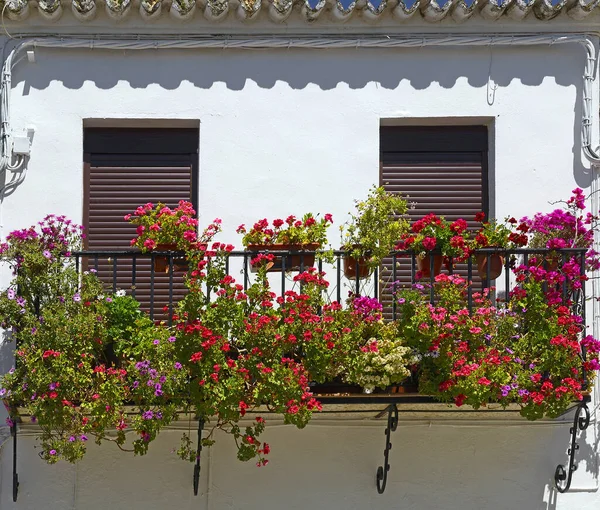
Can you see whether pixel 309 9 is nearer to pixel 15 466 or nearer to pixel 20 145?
pixel 20 145

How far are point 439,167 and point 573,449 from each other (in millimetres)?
2455

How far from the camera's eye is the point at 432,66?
9.35 meters

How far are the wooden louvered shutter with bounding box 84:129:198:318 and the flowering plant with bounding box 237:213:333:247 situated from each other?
3.46 ft

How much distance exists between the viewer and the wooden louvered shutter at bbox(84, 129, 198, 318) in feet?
30.7

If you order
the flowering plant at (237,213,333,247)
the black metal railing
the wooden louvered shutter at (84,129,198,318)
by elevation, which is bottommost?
the black metal railing

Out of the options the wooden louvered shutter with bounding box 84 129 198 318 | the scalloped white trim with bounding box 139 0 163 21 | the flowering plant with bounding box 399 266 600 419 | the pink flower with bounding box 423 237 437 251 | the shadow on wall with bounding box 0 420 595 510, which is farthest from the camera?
the wooden louvered shutter with bounding box 84 129 198 318

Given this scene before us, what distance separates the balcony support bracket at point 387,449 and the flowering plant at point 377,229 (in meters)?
1.05

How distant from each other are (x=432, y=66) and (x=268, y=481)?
11.3 feet

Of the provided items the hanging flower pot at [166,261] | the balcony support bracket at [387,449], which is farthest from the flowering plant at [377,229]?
the hanging flower pot at [166,261]

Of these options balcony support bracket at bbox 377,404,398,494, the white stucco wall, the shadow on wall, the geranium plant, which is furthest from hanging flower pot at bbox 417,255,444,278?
the shadow on wall

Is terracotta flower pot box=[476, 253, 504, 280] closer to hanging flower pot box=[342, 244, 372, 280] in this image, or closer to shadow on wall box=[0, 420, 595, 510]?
hanging flower pot box=[342, 244, 372, 280]

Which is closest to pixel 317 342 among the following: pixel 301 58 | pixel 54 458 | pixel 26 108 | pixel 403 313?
pixel 403 313

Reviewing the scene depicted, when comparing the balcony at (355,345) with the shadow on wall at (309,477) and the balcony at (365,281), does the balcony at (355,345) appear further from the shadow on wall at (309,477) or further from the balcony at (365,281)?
the shadow on wall at (309,477)

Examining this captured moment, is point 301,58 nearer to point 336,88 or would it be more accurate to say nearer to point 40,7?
point 336,88
